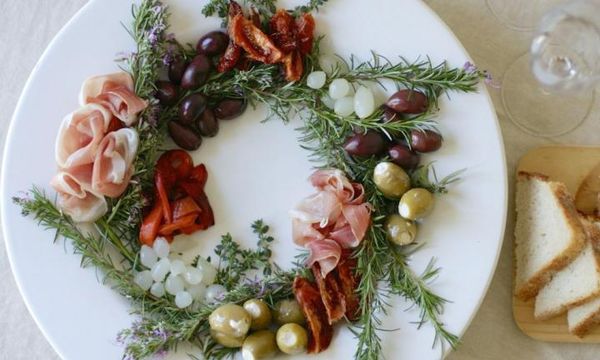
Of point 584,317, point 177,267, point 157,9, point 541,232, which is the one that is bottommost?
point 584,317

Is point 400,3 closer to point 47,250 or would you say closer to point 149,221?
point 149,221

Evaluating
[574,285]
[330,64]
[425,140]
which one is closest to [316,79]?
[330,64]

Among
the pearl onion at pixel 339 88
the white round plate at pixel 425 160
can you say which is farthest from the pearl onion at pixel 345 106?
the white round plate at pixel 425 160

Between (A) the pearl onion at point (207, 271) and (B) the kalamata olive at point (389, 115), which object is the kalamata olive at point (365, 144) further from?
(A) the pearl onion at point (207, 271)

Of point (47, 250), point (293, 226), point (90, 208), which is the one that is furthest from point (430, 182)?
point (47, 250)

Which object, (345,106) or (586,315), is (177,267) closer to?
(345,106)

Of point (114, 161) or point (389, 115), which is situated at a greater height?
point (114, 161)
